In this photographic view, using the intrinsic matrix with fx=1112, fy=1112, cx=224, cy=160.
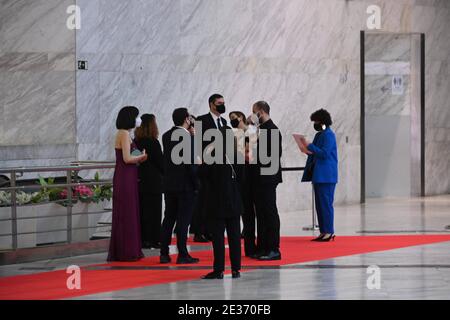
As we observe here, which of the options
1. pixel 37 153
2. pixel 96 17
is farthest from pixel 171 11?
pixel 37 153

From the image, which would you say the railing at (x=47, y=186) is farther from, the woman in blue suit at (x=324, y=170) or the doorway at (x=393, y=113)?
the doorway at (x=393, y=113)

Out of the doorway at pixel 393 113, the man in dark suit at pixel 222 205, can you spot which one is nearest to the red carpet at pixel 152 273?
the man in dark suit at pixel 222 205

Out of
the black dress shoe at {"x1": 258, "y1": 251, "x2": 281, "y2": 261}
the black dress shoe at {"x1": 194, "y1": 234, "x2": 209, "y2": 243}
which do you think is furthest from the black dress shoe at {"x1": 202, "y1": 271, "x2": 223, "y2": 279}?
the black dress shoe at {"x1": 194, "y1": 234, "x2": 209, "y2": 243}

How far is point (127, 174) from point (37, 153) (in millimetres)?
4814

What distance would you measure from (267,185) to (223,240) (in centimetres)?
177

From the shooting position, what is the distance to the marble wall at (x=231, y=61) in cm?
1728

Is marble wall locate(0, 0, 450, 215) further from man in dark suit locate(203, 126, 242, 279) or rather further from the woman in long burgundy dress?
man in dark suit locate(203, 126, 242, 279)

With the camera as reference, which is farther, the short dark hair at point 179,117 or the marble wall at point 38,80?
the marble wall at point 38,80

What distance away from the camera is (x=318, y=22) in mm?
20266

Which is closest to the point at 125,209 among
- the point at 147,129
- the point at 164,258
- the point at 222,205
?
the point at 164,258

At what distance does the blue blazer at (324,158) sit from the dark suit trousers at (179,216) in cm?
282

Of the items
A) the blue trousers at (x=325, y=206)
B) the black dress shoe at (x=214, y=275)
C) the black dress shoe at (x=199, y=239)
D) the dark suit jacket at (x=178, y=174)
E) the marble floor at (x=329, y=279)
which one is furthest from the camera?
the black dress shoe at (x=199, y=239)

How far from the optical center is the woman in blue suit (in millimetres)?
14570
